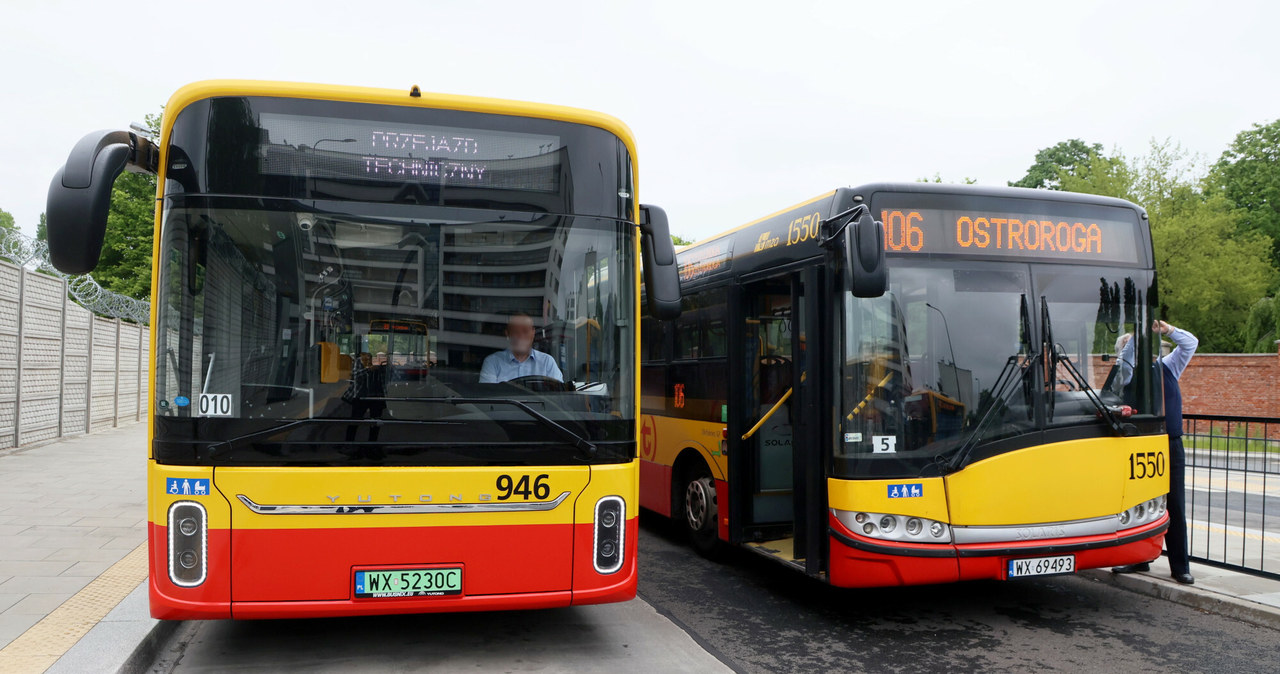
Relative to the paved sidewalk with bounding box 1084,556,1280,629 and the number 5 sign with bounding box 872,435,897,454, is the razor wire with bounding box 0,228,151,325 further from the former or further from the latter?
the paved sidewalk with bounding box 1084,556,1280,629

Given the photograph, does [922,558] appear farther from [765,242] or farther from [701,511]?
[701,511]

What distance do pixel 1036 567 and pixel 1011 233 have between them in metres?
2.09

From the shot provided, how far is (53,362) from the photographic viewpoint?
16.9 m

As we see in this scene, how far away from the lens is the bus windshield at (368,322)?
4.90 meters

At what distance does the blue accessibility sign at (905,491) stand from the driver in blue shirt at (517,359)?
2271 millimetres

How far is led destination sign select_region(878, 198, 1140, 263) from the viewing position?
20.6 feet

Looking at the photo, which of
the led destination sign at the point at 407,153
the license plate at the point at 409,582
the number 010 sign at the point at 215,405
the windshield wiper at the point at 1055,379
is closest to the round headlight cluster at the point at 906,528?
the windshield wiper at the point at 1055,379

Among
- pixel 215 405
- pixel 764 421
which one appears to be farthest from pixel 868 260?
pixel 215 405

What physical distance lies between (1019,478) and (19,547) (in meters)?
7.46

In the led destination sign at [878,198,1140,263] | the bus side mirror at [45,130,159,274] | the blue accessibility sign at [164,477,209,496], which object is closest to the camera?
the bus side mirror at [45,130,159,274]

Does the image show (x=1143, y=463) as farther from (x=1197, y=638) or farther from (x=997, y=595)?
(x=997, y=595)

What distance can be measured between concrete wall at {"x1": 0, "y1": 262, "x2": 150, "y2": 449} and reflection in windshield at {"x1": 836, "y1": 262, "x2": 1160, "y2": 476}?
13164 mm

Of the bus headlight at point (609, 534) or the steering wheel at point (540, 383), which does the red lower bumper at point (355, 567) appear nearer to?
the bus headlight at point (609, 534)

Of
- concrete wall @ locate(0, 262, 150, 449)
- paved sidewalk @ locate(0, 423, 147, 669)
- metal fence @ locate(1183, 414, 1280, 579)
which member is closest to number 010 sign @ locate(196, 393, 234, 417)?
paved sidewalk @ locate(0, 423, 147, 669)
